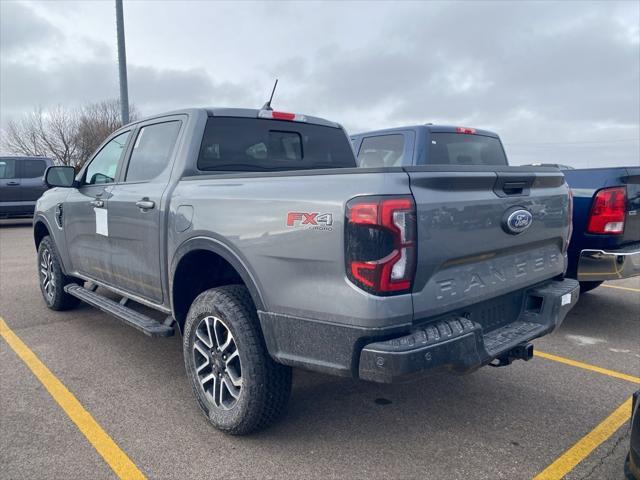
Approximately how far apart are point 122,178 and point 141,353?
1437mm

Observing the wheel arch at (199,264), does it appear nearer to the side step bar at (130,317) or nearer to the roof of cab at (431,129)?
the side step bar at (130,317)

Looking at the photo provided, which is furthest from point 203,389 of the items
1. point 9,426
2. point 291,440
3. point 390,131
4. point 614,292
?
point 614,292

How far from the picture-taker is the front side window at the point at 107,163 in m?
4.46

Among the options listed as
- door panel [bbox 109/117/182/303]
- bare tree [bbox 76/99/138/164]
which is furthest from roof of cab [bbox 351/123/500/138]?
bare tree [bbox 76/99/138/164]

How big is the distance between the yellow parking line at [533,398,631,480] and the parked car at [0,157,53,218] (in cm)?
1487

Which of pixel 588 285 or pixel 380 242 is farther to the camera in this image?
pixel 588 285

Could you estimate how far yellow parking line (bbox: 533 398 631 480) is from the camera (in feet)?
8.82

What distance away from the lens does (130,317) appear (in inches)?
151

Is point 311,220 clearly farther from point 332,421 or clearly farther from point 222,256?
point 332,421

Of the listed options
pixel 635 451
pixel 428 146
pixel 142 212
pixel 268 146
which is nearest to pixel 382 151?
pixel 428 146

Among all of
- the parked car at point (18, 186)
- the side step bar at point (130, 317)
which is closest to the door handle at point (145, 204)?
the side step bar at point (130, 317)

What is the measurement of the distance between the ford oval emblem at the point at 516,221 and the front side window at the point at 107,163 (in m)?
3.12

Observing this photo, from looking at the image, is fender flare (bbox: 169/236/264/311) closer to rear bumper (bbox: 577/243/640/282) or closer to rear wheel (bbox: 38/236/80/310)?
rear wheel (bbox: 38/236/80/310)

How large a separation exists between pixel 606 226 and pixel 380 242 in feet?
10.7
